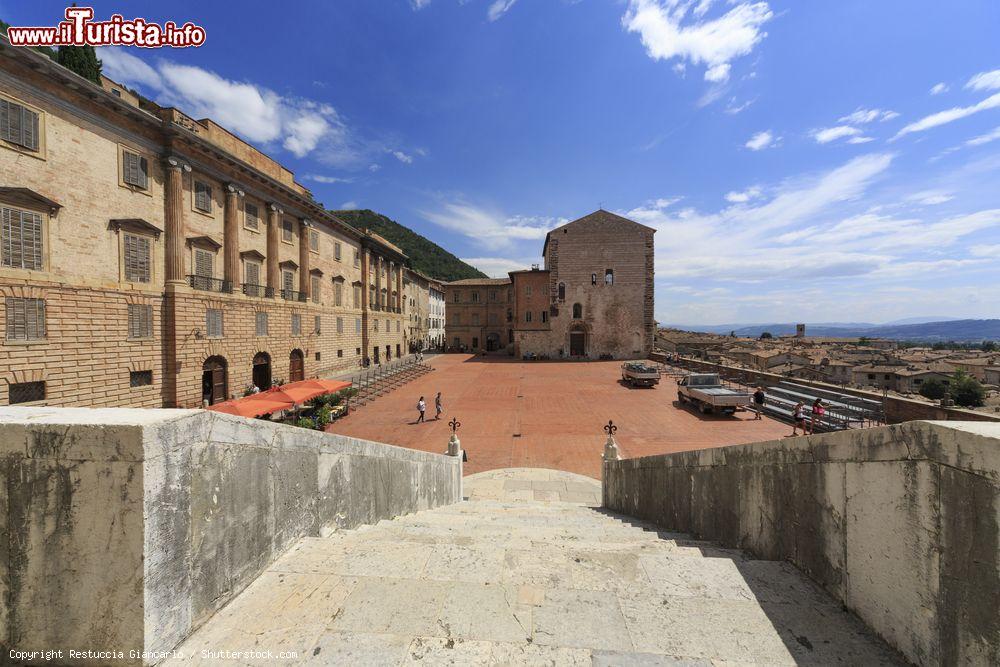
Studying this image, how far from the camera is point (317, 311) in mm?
24250

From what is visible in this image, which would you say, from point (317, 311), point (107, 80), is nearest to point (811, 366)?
point (317, 311)

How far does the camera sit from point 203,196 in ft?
55.2

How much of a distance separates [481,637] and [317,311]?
1005 inches

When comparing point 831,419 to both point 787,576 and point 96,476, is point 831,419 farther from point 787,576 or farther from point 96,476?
point 96,476

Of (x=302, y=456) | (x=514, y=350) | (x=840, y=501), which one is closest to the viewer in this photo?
(x=840, y=501)

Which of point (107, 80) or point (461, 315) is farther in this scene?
point (461, 315)

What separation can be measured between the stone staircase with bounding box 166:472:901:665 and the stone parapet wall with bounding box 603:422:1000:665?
19 cm

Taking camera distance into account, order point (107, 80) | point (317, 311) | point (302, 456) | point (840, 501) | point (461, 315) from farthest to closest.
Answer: point (461, 315)
point (317, 311)
point (107, 80)
point (302, 456)
point (840, 501)

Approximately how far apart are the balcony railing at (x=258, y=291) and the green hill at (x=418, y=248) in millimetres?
54923

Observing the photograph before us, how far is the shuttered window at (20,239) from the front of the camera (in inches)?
423

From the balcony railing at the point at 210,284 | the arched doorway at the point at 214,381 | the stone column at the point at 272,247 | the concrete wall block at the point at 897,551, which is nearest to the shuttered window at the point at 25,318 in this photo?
the balcony railing at the point at 210,284

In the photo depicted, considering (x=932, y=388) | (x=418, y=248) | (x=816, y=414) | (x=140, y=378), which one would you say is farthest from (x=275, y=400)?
(x=418, y=248)

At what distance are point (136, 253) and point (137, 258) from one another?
0.19m

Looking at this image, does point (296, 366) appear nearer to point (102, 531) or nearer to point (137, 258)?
point (137, 258)
